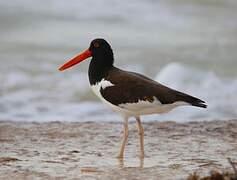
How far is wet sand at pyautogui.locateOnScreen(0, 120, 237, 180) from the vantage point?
6727 millimetres

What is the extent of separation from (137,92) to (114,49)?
7.32 m

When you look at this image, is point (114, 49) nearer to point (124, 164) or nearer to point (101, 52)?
point (101, 52)

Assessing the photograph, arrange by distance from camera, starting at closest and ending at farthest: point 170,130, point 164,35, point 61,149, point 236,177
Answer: point 236,177 < point 61,149 < point 170,130 < point 164,35

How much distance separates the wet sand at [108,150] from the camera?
673 centimetres

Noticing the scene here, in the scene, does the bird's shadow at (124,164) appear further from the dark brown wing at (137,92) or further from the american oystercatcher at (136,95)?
the dark brown wing at (137,92)

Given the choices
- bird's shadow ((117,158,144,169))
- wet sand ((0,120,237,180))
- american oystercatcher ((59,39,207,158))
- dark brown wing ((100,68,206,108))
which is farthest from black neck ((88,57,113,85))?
bird's shadow ((117,158,144,169))

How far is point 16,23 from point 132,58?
387 centimetres

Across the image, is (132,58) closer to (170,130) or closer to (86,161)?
(170,130)

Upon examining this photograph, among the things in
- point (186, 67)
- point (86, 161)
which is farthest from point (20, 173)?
point (186, 67)

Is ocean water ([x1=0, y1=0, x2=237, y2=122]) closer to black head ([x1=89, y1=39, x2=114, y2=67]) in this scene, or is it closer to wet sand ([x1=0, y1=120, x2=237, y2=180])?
wet sand ([x1=0, y1=120, x2=237, y2=180])

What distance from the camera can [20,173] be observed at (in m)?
6.62

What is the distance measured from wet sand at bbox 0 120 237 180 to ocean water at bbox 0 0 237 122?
1125 mm

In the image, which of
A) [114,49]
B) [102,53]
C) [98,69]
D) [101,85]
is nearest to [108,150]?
[101,85]

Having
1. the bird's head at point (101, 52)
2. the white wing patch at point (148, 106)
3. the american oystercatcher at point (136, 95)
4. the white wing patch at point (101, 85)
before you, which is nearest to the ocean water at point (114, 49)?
the bird's head at point (101, 52)
